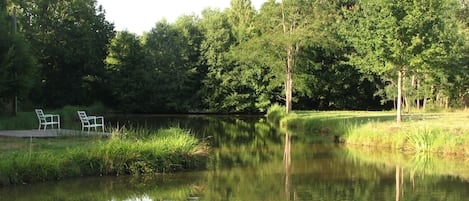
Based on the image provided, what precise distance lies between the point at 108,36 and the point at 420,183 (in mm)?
38767

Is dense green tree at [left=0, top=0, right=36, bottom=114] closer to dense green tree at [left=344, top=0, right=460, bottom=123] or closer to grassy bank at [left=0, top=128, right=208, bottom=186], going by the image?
grassy bank at [left=0, top=128, right=208, bottom=186]

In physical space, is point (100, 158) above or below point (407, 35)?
below

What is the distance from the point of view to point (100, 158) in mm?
12062

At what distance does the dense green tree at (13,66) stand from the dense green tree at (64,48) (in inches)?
702

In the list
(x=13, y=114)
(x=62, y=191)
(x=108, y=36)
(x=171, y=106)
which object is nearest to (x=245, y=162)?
(x=62, y=191)

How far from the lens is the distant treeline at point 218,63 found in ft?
115

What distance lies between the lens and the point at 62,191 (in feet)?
34.1

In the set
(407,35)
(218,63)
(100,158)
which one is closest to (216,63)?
(218,63)

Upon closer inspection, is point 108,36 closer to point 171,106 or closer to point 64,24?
point 64,24

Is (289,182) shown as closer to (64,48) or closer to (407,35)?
(407,35)

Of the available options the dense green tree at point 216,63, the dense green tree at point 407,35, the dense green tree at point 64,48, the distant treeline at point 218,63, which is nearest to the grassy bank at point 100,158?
the dense green tree at point 407,35

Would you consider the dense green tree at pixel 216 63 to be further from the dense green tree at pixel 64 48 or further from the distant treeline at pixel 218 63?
the dense green tree at pixel 64 48

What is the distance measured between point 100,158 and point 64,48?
31.6 m

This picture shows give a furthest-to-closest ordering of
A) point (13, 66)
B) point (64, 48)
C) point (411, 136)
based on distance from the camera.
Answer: point (64, 48) < point (13, 66) < point (411, 136)
